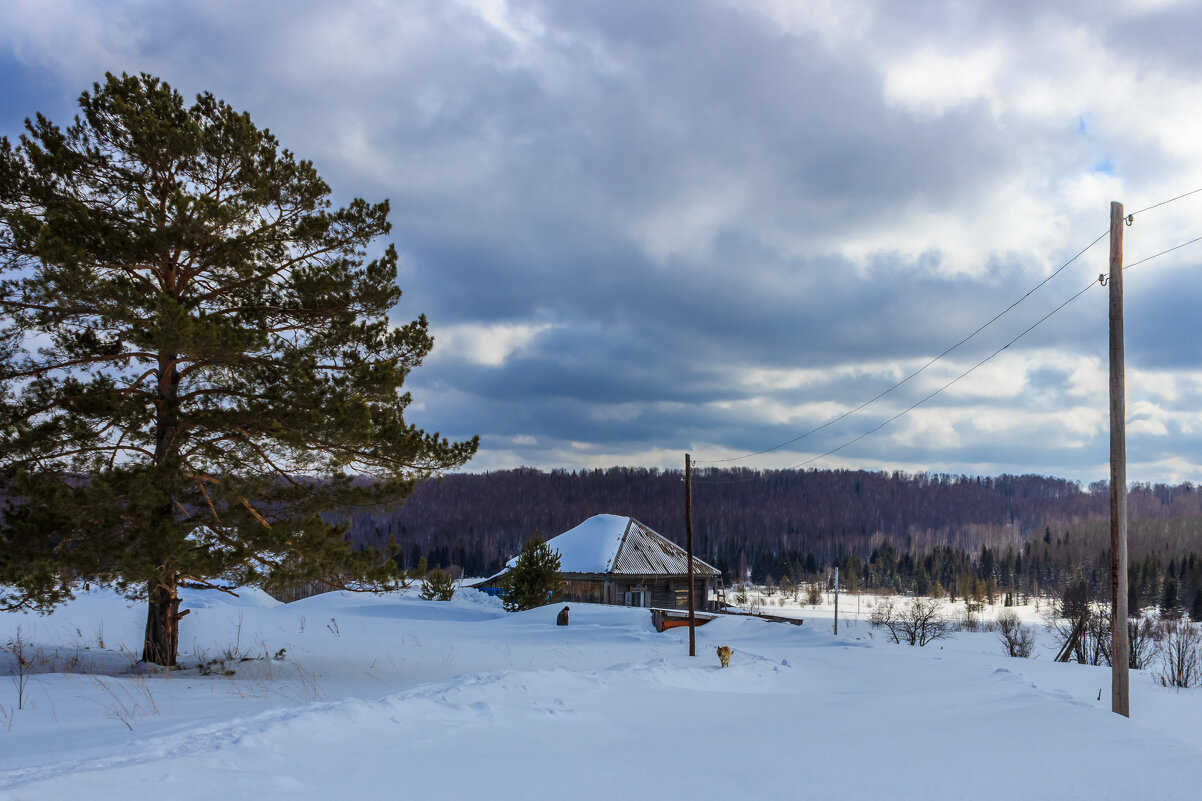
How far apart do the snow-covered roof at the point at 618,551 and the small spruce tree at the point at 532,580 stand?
8.95m

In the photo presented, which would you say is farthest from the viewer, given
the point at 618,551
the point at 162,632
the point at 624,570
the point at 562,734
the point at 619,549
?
the point at 619,549

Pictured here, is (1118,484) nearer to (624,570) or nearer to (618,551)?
(624,570)

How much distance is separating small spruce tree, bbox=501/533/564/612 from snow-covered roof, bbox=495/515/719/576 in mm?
8950

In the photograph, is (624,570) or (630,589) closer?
(624,570)

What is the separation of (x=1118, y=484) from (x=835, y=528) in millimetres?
154506

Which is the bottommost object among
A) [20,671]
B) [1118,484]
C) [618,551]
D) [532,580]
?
[532,580]

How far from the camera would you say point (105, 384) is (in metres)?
12.4

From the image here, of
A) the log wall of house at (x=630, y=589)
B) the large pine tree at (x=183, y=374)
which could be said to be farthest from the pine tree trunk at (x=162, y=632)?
the log wall of house at (x=630, y=589)

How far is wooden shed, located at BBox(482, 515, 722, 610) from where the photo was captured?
139ft

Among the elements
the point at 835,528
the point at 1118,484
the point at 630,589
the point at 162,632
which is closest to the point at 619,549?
the point at 630,589

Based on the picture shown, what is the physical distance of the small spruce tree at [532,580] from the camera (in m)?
32.0

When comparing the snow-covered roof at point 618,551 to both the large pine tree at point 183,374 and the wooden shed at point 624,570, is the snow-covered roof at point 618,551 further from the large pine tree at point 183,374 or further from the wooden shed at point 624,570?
the large pine tree at point 183,374

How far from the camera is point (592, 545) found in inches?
1773

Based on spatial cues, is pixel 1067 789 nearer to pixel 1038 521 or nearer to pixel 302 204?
pixel 302 204
